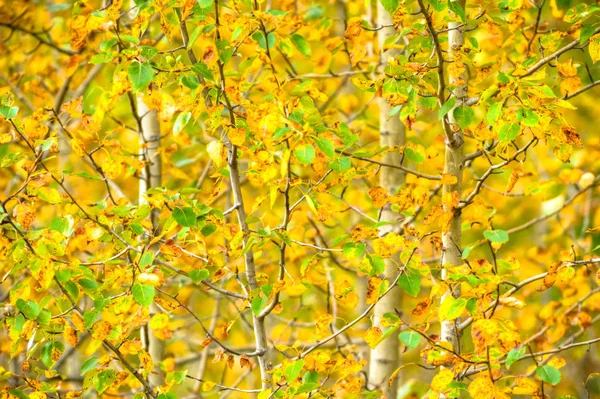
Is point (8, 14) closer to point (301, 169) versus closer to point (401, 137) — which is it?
point (301, 169)

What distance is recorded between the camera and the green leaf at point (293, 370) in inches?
77.1

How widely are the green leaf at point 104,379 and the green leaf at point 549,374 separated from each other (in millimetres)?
1192

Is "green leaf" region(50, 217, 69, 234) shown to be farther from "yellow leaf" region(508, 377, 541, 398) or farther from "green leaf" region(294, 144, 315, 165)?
"yellow leaf" region(508, 377, 541, 398)

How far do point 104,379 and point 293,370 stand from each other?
57cm

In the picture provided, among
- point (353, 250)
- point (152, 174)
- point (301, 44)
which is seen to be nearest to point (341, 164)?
point (353, 250)

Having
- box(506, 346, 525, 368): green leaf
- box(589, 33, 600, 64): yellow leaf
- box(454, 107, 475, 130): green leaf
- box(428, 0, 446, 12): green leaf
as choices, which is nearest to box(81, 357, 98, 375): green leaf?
box(506, 346, 525, 368): green leaf

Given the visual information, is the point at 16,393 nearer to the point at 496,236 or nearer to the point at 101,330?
the point at 101,330

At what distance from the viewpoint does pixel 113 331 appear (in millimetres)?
2176

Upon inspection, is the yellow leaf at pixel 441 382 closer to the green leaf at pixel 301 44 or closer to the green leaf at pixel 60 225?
Result: the green leaf at pixel 301 44

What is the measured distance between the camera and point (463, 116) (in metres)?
2.08

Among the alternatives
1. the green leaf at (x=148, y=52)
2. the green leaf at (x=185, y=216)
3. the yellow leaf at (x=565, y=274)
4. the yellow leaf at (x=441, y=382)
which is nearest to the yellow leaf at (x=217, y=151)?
the green leaf at (x=185, y=216)

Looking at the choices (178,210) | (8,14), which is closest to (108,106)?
(178,210)

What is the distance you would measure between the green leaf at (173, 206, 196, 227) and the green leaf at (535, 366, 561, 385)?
3.29 ft

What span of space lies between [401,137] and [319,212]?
116cm
